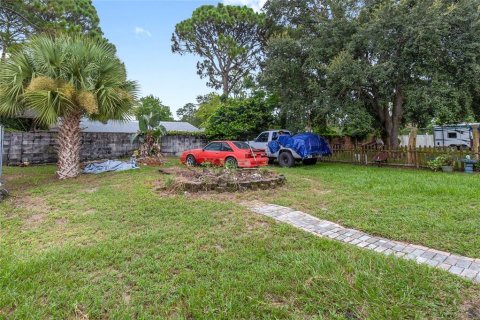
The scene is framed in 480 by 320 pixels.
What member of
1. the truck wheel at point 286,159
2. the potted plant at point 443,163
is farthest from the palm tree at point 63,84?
the potted plant at point 443,163

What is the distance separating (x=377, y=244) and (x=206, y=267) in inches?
85.3

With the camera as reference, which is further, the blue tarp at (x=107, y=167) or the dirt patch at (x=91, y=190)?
the blue tarp at (x=107, y=167)

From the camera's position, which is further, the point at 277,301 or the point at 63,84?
the point at 63,84

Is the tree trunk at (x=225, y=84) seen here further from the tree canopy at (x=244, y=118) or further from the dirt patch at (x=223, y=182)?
the dirt patch at (x=223, y=182)

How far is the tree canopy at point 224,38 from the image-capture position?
19.6 metres

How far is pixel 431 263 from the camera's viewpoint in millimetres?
2822

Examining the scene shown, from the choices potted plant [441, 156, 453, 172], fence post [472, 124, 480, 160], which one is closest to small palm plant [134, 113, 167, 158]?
potted plant [441, 156, 453, 172]

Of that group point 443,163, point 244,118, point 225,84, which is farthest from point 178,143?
point 443,163

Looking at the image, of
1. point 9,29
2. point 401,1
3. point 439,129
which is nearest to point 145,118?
point 9,29

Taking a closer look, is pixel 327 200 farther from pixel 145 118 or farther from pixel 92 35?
pixel 92 35

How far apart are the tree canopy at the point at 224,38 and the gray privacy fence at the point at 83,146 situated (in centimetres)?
847

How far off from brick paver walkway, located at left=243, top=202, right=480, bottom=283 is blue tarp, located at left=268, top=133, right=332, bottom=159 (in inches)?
259

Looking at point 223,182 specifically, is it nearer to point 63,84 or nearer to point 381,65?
point 63,84

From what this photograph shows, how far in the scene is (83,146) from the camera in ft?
40.9
